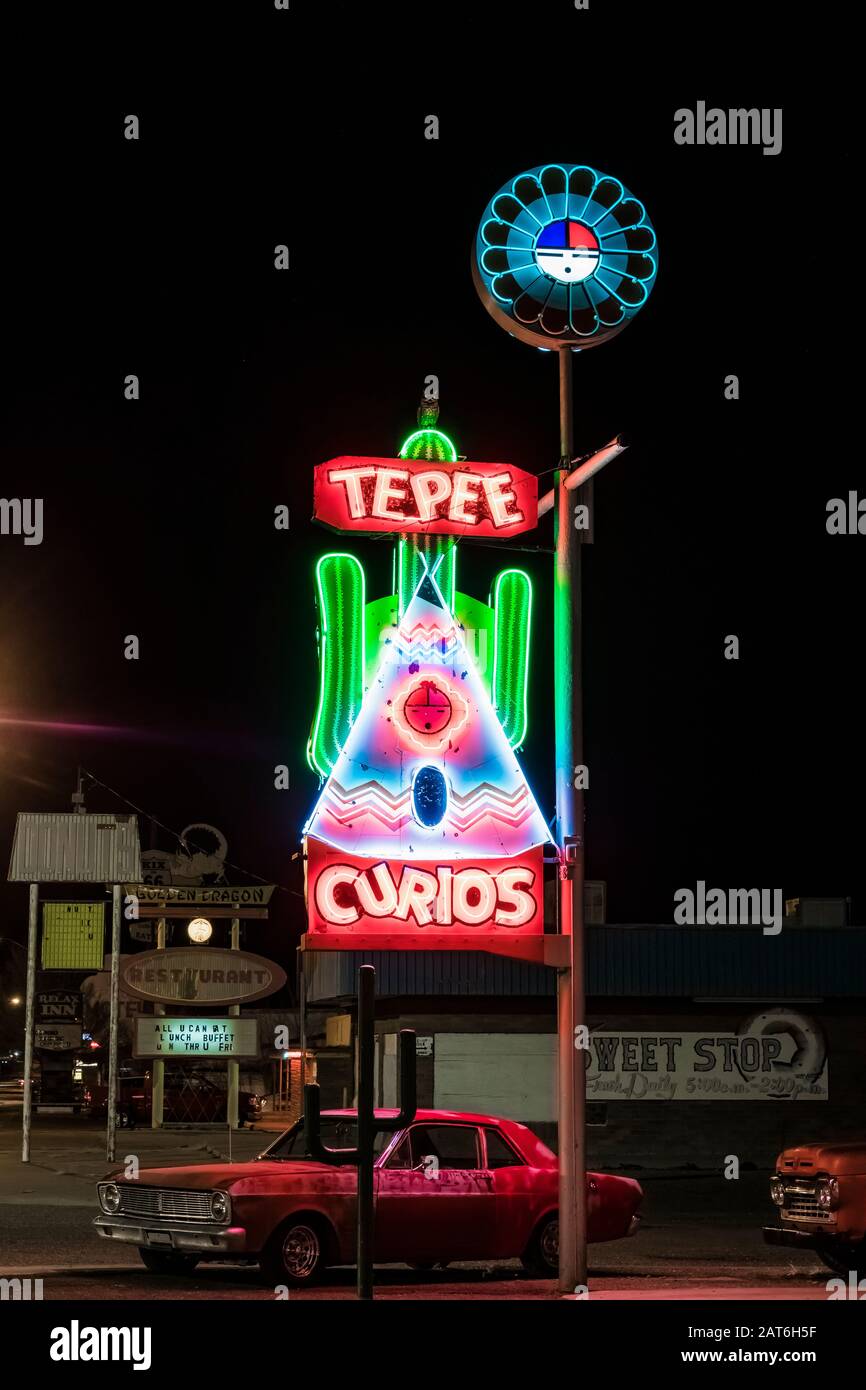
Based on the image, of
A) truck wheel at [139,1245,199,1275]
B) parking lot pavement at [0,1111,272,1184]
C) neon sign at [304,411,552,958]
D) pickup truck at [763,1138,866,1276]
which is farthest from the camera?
parking lot pavement at [0,1111,272,1184]

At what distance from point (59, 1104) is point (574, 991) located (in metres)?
46.4

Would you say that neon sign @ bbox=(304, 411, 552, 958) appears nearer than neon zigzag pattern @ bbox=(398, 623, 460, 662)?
Yes

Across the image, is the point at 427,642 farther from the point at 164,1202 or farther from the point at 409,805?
the point at 164,1202

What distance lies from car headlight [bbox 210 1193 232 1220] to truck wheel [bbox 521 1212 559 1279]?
303 centimetres

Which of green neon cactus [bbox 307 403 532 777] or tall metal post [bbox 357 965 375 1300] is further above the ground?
green neon cactus [bbox 307 403 532 777]

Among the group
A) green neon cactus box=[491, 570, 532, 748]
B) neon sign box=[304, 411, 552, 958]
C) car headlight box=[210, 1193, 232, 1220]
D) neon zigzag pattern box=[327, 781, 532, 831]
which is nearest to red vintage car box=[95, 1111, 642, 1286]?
car headlight box=[210, 1193, 232, 1220]

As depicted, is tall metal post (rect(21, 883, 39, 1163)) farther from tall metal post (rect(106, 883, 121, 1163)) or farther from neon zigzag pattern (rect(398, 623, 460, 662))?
neon zigzag pattern (rect(398, 623, 460, 662))

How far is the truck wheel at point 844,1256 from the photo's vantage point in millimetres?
15773

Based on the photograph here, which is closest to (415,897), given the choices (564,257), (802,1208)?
(802,1208)

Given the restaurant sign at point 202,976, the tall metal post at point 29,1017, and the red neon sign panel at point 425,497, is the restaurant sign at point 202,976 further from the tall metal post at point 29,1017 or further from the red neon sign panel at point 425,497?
the red neon sign panel at point 425,497

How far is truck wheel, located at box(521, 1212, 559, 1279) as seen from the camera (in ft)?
51.7

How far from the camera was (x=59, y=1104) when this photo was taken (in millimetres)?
57656

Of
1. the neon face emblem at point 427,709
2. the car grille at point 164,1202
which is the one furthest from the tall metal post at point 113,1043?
the car grille at point 164,1202
